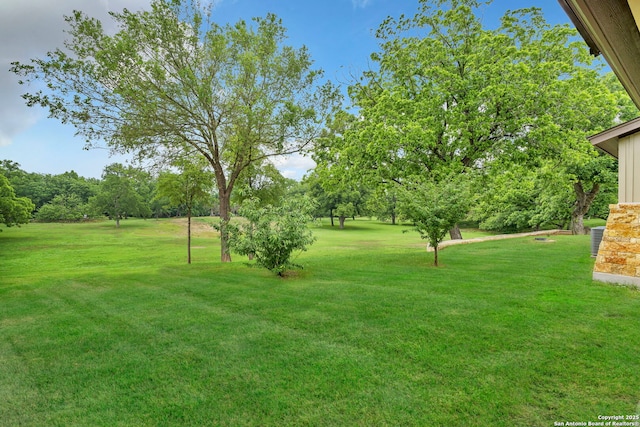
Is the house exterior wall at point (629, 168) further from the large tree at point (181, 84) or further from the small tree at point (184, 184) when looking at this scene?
the small tree at point (184, 184)

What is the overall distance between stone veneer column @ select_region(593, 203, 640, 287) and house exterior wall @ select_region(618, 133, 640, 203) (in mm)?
201

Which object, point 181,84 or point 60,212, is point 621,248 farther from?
point 60,212

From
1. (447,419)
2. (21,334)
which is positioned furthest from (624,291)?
(21,334)

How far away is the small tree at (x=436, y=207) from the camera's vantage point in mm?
8445

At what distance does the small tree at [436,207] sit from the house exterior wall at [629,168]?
3.07m

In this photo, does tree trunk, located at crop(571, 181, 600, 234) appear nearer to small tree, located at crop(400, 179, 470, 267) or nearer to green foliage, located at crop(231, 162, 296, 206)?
small tree, located at crop(400, 179, 470, 267)

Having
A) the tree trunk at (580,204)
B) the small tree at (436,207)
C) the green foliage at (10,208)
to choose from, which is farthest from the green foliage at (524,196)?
the green foliage at (10,208)

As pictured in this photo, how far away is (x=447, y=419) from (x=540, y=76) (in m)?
14.9

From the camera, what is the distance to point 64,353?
374 cm

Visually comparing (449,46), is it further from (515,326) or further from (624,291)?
(515,326)

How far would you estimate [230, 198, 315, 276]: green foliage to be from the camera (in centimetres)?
760

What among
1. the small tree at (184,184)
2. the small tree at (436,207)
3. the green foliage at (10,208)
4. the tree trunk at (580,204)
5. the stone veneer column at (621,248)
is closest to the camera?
the stone veneer column at (621,248)

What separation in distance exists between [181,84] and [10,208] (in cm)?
2105

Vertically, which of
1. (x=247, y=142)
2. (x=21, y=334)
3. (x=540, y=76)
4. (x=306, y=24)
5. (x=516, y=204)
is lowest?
(x=21, y=334)
